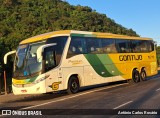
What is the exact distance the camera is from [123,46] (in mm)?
24953

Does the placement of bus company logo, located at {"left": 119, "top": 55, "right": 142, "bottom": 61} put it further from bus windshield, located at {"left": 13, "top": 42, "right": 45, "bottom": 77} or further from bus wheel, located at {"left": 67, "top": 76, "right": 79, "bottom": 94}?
bus windshield, located at {"left": 13, "top": 42, "right": 45, "bottom": 77}

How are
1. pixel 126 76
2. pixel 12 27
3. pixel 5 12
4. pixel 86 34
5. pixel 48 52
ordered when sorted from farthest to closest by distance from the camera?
pixel 5 12 < pixel 12 27 < pixel 126 76 < pixel 86 34 < pixel 48 52

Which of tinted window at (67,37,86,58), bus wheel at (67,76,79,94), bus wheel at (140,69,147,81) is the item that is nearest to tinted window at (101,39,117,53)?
tinted window at (67,37,86,58)

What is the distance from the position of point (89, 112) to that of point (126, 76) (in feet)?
42.8

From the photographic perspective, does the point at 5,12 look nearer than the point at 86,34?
No

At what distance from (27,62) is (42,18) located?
52.3 m

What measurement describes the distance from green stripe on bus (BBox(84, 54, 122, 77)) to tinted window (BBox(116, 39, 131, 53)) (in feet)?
5.15

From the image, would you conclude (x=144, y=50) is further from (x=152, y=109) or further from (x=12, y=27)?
(x=12, y=27)

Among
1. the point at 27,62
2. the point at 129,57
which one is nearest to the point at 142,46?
the point at 129,57

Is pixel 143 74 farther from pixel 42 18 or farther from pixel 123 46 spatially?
pixel 42 18

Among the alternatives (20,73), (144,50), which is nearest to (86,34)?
(20,73)

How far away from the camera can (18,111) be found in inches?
524

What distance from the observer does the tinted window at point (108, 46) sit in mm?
22625

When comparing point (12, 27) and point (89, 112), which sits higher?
point (12, 27)
